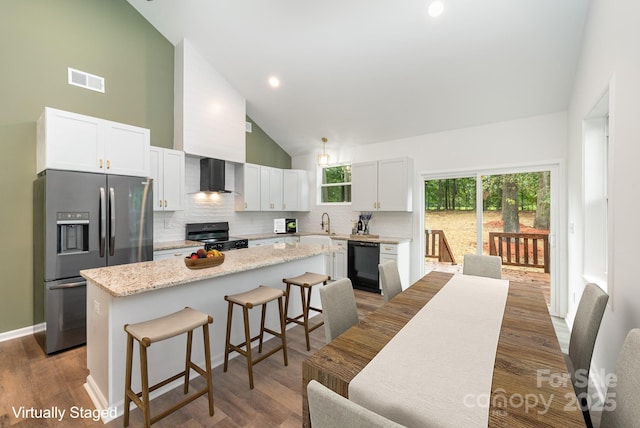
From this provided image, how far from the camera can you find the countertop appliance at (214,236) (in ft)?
14.3

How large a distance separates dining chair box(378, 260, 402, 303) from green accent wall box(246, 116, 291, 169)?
159 inches

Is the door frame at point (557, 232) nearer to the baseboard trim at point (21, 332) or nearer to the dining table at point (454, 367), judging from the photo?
the dining table at point (454, 367)

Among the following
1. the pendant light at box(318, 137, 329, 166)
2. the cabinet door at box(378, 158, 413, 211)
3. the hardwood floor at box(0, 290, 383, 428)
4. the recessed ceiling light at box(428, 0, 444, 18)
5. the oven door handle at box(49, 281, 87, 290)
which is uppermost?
the recessed ceiling light at box(428, 0, 444, 18)

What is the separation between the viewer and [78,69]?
3492 millimetres

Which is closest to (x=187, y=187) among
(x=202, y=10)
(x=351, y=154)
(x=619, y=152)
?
(x=202, y=10)

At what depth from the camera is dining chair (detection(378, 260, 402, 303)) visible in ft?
7.51

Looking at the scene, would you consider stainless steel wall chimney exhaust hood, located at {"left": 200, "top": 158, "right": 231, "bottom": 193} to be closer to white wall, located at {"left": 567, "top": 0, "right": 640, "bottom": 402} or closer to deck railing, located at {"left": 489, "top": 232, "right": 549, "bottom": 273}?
deck railing, located at {"left": 489, "top": 232, "right": 549, "bottom": 273}

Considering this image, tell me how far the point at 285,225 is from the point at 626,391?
5153mm

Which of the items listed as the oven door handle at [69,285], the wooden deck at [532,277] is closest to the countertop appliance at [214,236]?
the oven door handle at [69,285]

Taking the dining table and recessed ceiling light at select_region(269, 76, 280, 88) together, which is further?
recessed ceiling light at select_region(269, 76, 280, 88)

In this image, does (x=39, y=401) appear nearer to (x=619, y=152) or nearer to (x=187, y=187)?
(x=187, y=187)

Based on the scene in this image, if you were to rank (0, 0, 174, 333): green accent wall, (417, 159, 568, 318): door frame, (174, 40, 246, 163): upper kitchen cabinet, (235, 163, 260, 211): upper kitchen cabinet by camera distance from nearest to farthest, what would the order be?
(0, 0, 174, 333): green accent wall < (417, 159, 568, 318): door frame < (174, 40, 246, 163): upper kitchen cabinet < (235, 163, 260, 211): upper kitchen cabinet

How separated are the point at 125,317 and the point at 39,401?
3.14 feet

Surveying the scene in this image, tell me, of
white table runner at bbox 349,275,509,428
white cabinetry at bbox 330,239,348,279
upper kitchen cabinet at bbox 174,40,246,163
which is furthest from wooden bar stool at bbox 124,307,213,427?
white cabinetry at bbox 330,239,348,279
